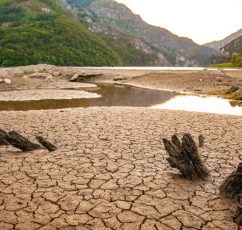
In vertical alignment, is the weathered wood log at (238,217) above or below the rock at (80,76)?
below

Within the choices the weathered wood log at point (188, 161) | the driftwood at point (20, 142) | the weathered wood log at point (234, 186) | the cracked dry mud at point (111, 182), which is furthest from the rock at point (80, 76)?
the weathered wood log at point (234, 186)

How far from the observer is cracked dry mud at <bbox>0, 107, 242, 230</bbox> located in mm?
4949

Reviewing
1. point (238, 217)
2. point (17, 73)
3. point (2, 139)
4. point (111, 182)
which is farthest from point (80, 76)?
point (238, 217)

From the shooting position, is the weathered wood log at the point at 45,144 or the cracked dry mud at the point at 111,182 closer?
the cracked dry mud at the point at 111,182

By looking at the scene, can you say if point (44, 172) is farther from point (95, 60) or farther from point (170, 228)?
point (95, 60)

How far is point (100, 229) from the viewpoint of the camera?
4.63 m

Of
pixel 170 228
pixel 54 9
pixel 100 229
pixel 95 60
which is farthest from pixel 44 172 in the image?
pixel 54 9

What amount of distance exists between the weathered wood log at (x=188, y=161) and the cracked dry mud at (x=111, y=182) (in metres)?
0.19

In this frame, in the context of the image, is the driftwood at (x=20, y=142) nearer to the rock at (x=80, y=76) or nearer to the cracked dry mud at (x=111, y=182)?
the cracked dry mud at (x=111, y=182)

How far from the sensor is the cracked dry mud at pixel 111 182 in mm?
4949

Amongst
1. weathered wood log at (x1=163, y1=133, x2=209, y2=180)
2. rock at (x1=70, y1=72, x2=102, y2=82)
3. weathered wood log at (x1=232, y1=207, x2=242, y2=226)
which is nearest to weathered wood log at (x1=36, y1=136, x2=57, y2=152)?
weathered wood log at (x1=163, y1=133, x2=209, y2=180)

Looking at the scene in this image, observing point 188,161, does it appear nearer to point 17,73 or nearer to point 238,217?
point 238,217

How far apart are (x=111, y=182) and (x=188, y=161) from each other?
62.8 inches

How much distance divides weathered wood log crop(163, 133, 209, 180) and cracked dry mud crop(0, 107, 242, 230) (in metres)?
0.19
